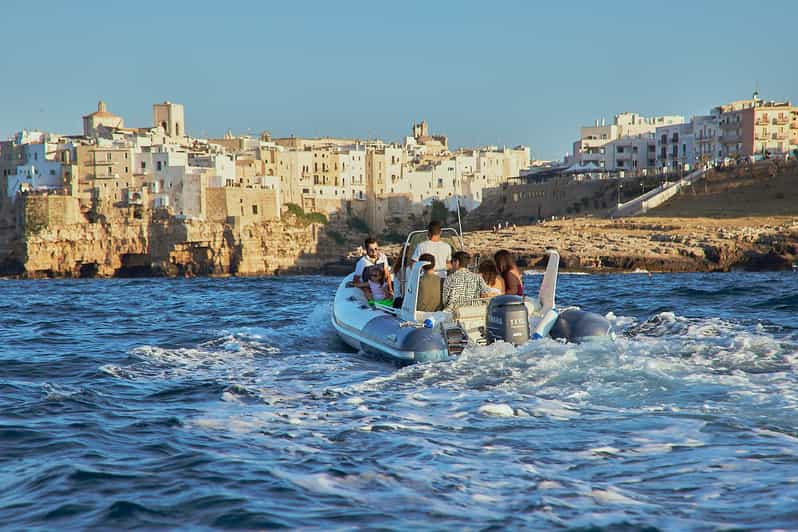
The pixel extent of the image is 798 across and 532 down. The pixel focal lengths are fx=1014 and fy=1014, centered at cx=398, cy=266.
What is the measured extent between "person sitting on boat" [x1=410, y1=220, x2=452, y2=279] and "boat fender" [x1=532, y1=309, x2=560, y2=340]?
1.56 meters

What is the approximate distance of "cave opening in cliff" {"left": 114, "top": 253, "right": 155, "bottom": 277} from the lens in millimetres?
76625

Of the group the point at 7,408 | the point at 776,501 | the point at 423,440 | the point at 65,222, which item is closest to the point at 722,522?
the point at 776,501

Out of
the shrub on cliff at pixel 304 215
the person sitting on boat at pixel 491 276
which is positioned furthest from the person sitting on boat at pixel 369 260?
the shrub on cliff at pixel 304 215

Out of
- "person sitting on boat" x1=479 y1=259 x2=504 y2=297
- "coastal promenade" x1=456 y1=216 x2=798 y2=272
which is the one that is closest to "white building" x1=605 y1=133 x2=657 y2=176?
"coastal promenade" x1=456 y1=216 x2=798 y2=272

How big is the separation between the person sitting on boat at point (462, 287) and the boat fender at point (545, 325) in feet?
2.92

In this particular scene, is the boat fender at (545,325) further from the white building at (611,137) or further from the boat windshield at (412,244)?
the white building at (611,137)

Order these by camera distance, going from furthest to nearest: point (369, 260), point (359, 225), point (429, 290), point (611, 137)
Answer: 1. point (611, 137)
2. point (359, 225)
3. point (369, 260)
4. point (429, 290)

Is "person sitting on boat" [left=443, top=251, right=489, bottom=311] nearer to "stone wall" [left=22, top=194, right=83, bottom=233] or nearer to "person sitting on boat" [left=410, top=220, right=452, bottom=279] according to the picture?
"person sitting on boat" [left=410, top=220, right=452, bottom=279]

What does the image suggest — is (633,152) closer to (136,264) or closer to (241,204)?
(241,204)

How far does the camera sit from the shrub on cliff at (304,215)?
90.7 m

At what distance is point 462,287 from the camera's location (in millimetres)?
13406

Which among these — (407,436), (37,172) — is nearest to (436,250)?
(407,436)

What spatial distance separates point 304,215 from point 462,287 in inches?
3159

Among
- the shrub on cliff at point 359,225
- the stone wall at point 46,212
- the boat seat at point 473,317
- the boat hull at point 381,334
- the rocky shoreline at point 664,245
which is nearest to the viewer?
the boat hull at point 381,334
